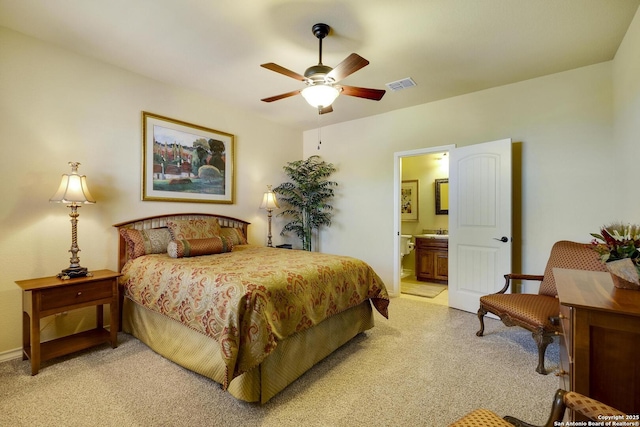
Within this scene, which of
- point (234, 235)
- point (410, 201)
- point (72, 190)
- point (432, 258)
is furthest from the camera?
point (410, 201)

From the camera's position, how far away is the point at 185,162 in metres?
3.70

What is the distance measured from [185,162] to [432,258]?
430 centimetres

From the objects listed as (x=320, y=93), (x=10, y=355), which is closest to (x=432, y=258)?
(x=320, y=93)

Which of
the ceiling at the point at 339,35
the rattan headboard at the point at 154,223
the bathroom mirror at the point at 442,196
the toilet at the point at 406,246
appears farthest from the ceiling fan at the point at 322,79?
the bathroom mirror at the point at 442,196

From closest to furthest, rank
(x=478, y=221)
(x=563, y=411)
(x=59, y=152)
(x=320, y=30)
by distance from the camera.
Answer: (x=563, y=411), (x=320, y=30), (x=59, y=152), (x=478, y=221)

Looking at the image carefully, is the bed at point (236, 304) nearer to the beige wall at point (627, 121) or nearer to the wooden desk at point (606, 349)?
the wooden desk at point (606, 349)

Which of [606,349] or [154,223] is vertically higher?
[154,223]

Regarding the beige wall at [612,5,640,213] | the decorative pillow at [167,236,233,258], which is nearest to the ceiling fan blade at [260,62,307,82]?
the decorative pillow at [167,236,233,258]

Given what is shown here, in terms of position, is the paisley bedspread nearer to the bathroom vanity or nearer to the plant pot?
the plant pot

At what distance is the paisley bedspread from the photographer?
5.79ft

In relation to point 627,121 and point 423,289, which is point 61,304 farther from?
point 627,121

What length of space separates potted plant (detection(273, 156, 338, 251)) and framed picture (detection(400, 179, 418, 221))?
1.88 metres

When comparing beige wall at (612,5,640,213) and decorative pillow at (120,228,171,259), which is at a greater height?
beige wall at (612,5,640,213)

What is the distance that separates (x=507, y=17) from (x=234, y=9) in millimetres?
2121
